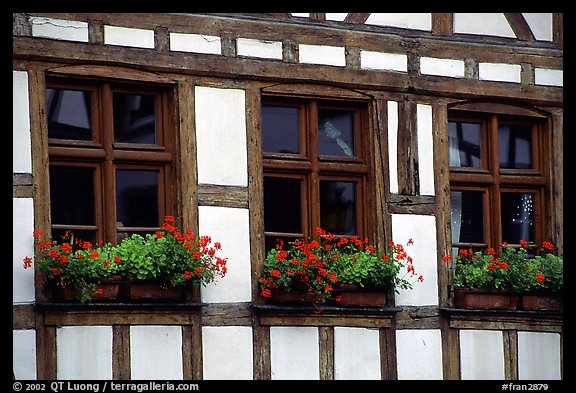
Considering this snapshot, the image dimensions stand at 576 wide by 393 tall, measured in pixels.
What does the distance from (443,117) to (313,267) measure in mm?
2024

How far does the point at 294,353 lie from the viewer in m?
12.2

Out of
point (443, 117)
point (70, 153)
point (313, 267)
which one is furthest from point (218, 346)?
point (443, 117)

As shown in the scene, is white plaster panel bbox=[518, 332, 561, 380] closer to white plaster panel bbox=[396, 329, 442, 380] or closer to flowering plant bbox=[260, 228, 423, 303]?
white plaster panel bbox=[396, 329, 442, 380]

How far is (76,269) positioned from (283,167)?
2.13m

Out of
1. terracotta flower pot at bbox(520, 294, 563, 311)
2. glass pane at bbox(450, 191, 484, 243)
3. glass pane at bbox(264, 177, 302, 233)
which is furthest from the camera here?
glass pane at bbox(450, 191, 484, 243)

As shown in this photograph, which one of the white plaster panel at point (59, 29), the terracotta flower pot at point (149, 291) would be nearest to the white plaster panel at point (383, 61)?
the white plaster panel at point (59, 29)

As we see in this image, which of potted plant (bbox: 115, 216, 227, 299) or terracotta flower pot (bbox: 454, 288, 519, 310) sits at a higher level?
potted plant (bbox: 115, 216, 227, 299)

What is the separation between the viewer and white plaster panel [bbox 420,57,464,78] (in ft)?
43.3

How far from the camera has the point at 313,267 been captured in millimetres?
12125

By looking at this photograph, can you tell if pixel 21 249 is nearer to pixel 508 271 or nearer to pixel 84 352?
pixel 84 352

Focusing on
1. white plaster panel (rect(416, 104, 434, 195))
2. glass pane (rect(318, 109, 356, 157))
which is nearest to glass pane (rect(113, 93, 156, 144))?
glass pane (rect(318, 109, 356, 157))

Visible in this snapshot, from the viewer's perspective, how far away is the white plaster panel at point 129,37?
473 inches

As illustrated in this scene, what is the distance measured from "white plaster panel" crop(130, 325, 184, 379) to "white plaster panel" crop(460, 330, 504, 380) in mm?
2539
